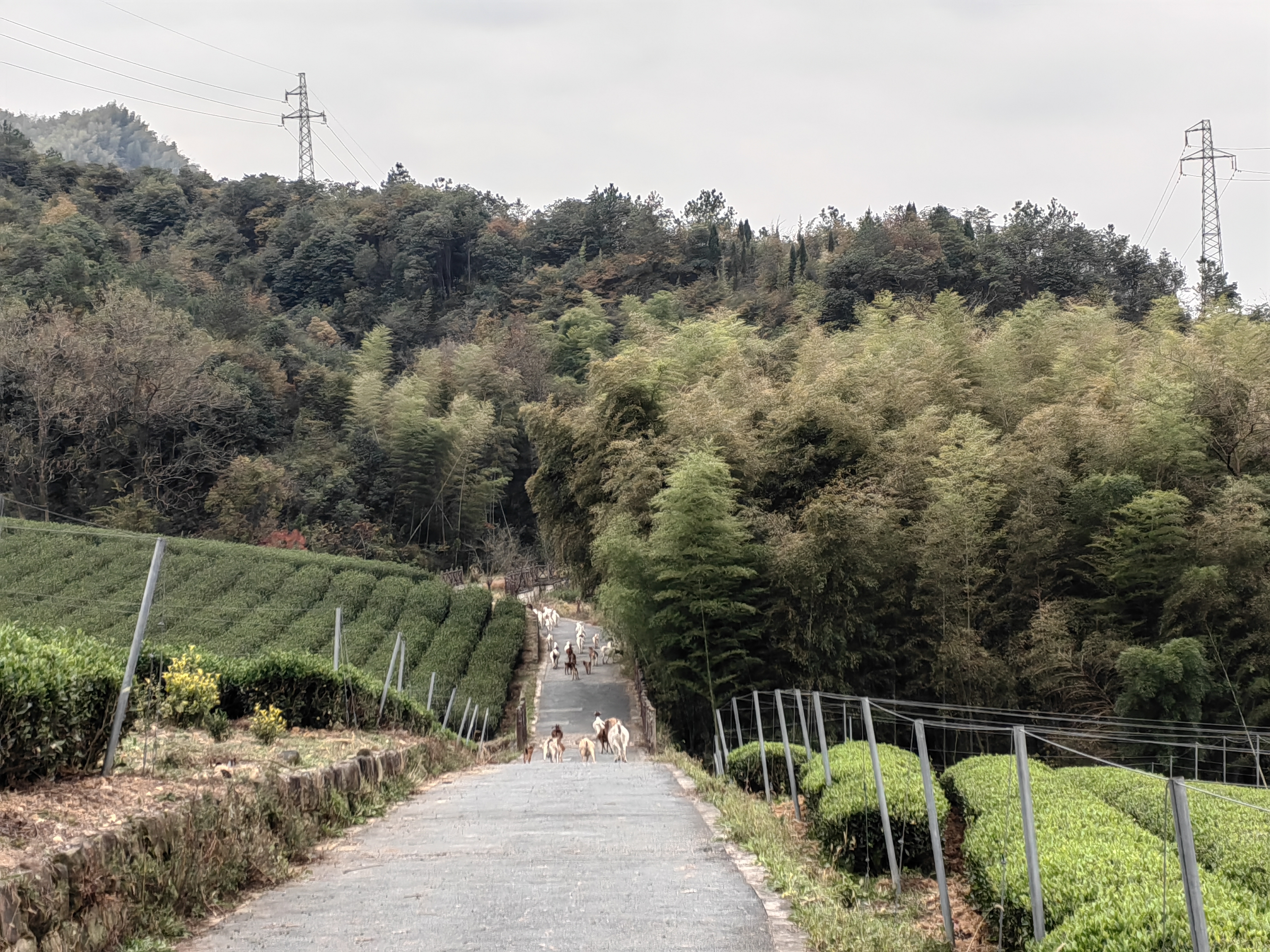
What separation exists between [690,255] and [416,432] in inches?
937

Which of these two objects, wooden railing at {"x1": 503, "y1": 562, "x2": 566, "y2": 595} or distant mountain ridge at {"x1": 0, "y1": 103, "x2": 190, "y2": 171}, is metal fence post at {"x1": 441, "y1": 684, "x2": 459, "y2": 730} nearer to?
wooden railing at {"x1": 503, "y1": 562, "x2": 566, "y2": 595}

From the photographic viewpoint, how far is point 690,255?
5775 centimetres

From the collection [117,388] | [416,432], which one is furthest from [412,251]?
[117,388]

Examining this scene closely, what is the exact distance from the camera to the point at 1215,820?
6262 mm

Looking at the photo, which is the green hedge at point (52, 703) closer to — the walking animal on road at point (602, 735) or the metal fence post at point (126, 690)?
the metal fence post at point (126, 690)

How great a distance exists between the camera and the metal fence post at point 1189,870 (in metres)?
2.74

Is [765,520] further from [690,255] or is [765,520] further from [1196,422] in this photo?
[690,255]

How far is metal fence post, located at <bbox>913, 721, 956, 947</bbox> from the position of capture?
4602mm

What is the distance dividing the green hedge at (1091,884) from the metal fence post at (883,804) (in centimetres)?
44

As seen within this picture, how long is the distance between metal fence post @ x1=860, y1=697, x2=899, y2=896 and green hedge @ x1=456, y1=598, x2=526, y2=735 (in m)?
15.9

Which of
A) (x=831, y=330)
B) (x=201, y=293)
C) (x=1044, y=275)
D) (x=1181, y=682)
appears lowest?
(x=1181, y=682)

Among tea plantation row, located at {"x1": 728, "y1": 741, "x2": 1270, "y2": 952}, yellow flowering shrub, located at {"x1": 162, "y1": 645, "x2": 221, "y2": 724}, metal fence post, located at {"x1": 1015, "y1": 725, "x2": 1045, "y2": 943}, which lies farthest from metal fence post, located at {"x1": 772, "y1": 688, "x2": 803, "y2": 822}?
yellow flowering shrub, located at {"x1": 162, "y1": 645, "x2": 221, "y2": 724}

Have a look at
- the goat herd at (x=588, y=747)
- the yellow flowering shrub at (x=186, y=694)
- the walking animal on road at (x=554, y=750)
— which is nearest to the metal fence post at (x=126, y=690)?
the yellow flowering shrub at (x=186, y=694)

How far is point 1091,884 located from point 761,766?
256 inches
